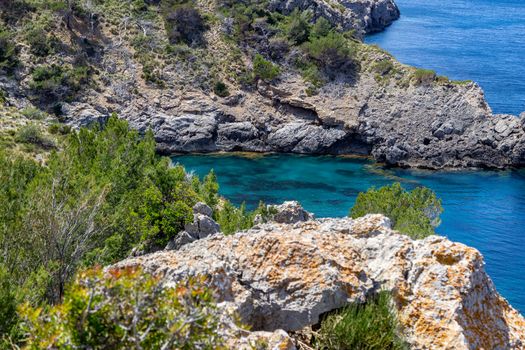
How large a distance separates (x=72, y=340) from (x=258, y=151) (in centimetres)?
7413

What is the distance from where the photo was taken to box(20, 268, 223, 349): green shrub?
852 cm

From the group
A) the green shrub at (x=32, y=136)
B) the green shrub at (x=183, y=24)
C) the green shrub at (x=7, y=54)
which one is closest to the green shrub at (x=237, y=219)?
the green shrub at (x=32, y=136)

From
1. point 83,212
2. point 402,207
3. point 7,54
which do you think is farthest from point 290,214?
point 7,54

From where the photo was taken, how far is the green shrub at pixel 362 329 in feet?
37.3

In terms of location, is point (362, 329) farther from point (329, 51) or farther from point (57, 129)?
point (329, 51)

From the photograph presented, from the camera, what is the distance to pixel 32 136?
179ft

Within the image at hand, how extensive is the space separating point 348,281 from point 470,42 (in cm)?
12589

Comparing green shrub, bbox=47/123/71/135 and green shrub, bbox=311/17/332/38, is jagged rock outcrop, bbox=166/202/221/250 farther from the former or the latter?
green shrub, bbox=311/17/332/38

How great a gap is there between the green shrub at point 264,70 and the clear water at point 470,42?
107 ft

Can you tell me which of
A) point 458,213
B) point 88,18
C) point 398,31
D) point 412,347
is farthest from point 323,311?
point 398,31

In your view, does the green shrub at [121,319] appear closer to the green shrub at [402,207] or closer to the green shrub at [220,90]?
the green shrub at [402,207]

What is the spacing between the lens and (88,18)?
8662 cm

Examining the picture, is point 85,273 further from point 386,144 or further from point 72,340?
point 386,144

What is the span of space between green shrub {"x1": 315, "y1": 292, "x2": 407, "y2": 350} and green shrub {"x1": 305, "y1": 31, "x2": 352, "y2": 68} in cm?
7892
